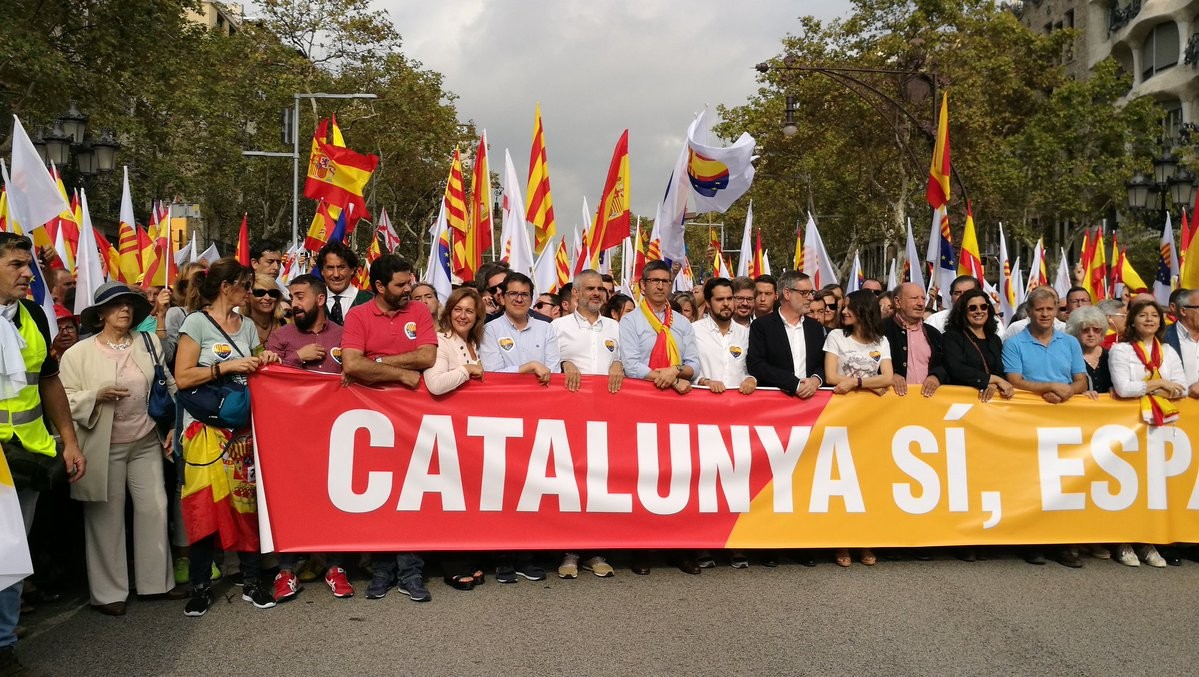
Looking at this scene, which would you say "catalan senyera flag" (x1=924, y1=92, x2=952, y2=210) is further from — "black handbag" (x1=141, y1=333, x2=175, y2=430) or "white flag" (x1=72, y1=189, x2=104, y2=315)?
"black handbag" (x1=141, y1=333, x2=175, y2=430)

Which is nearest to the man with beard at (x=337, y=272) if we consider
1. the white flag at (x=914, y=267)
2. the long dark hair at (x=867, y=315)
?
the long dark hair at (x=867, y=315)

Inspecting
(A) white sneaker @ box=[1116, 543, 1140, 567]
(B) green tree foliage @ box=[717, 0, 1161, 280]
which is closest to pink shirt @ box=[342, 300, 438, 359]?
(A) white sneaker @ box=[1116, 543, 1140, 567]

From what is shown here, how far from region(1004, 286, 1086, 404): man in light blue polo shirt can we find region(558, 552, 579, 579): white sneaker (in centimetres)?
322

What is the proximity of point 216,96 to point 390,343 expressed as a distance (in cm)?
2892

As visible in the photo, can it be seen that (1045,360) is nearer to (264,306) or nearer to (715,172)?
(715,172)

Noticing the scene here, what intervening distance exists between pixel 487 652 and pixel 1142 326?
5.03 m

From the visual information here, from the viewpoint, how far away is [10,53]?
1731cm

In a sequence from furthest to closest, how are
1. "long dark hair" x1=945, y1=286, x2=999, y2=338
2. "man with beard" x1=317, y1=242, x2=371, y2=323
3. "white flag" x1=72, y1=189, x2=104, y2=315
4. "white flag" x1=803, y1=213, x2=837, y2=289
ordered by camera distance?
"white flag" x1=803, y1=213, x2=837, y2=289 → "white flag" x1=72, y1=189, x2=104, y2=315 → "man with beard" x1=317, y1=242, x2=371, y2=323 → "long dark hair" x1=945, y1=286, x2=999, y2=338

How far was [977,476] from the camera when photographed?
680cm

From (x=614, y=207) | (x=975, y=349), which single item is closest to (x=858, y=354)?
(x=975, y=349)

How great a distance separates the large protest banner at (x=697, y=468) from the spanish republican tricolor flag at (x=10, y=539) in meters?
1.77

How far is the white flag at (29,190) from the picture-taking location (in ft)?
29.7

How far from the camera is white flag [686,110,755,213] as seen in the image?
29.9 feet

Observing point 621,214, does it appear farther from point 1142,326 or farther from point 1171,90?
point 1171,90
